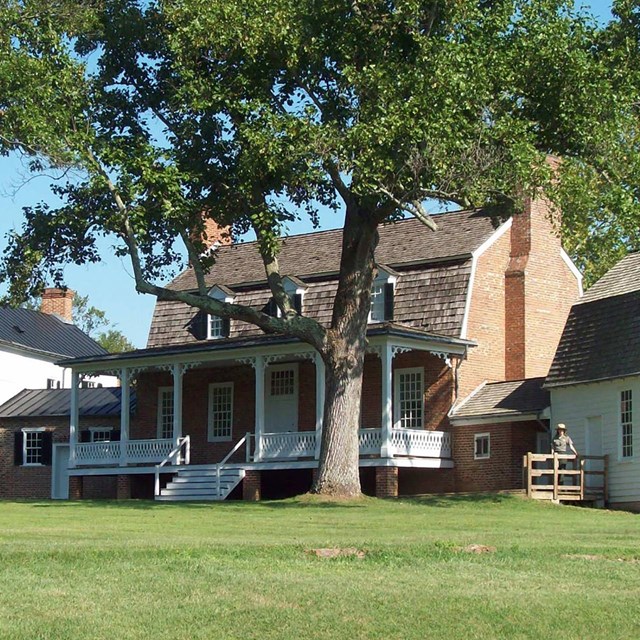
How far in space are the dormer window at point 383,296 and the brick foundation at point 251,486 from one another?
5.74 metres

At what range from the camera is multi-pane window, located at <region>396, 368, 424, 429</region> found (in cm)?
3697

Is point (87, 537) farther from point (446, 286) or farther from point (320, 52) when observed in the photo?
point (446, 286)

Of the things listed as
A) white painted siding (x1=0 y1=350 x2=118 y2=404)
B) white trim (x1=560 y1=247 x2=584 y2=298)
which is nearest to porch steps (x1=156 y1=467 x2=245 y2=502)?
white trim (x1=560 y1=247 x2=584 y2=298)

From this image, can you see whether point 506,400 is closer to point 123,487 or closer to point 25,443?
point 123,487

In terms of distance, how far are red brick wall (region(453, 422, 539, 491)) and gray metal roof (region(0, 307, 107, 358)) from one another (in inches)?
790

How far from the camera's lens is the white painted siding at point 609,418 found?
31.4 meters

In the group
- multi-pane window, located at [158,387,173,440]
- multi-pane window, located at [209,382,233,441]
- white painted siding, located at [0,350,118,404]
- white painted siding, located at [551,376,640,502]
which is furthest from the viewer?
white painted siding, located at [0,350,118,404]

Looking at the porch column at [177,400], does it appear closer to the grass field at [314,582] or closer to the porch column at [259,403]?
the porch column at [259,403]

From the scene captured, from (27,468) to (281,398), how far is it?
10.0 metres

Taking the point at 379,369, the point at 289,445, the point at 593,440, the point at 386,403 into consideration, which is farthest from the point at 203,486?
the point at 593,440

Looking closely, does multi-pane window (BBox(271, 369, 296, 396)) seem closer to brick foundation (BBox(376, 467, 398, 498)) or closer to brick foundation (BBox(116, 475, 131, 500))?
brick foundation (BBox(116, 475, 131, 500))

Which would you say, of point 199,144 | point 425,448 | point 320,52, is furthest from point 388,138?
point 425,448

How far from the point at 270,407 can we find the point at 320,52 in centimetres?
1480

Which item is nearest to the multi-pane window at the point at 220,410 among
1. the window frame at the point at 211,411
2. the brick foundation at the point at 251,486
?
the window frame at the point at 211,411
